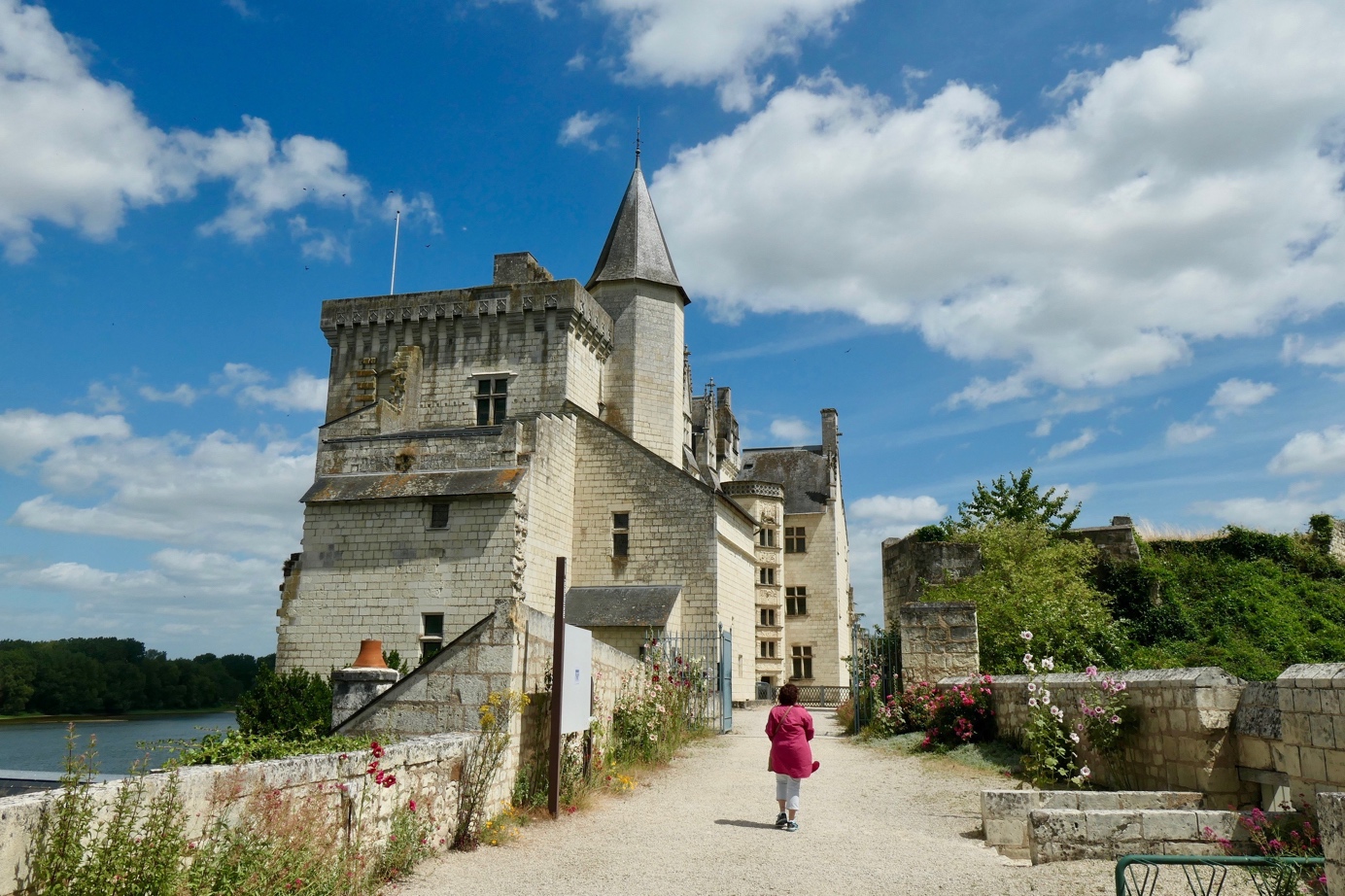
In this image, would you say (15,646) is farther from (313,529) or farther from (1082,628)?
(1082,628)

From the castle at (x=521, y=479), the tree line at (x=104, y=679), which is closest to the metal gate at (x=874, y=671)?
the castle at (x=521, y=479)

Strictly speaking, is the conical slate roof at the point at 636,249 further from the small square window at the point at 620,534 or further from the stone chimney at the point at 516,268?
the small square window at the point at 620,534

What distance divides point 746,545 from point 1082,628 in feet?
44.6

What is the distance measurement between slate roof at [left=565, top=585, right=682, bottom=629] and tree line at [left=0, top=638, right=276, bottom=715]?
Result: 25.5 metres

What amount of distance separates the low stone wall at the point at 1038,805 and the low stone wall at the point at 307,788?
3914mm

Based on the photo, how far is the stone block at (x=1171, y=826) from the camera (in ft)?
17.5

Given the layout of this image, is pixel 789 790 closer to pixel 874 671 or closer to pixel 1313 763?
pixel 1313 763

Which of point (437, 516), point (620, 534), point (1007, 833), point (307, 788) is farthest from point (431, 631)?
point (1007, 833)

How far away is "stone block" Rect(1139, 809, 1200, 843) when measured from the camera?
5332mm

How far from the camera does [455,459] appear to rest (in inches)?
790

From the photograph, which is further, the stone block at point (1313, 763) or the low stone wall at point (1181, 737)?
the low stone wall at point (1181, 737)

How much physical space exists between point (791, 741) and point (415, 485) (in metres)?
13.9

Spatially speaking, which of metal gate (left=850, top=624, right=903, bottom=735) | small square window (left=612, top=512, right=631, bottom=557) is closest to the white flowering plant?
metal gate (left=850, top=624, right=903, bottom=735)

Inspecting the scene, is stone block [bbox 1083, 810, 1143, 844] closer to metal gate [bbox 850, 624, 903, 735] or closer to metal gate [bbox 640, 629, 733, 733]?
metal gate [bbox 850, 624, 903, 735]
